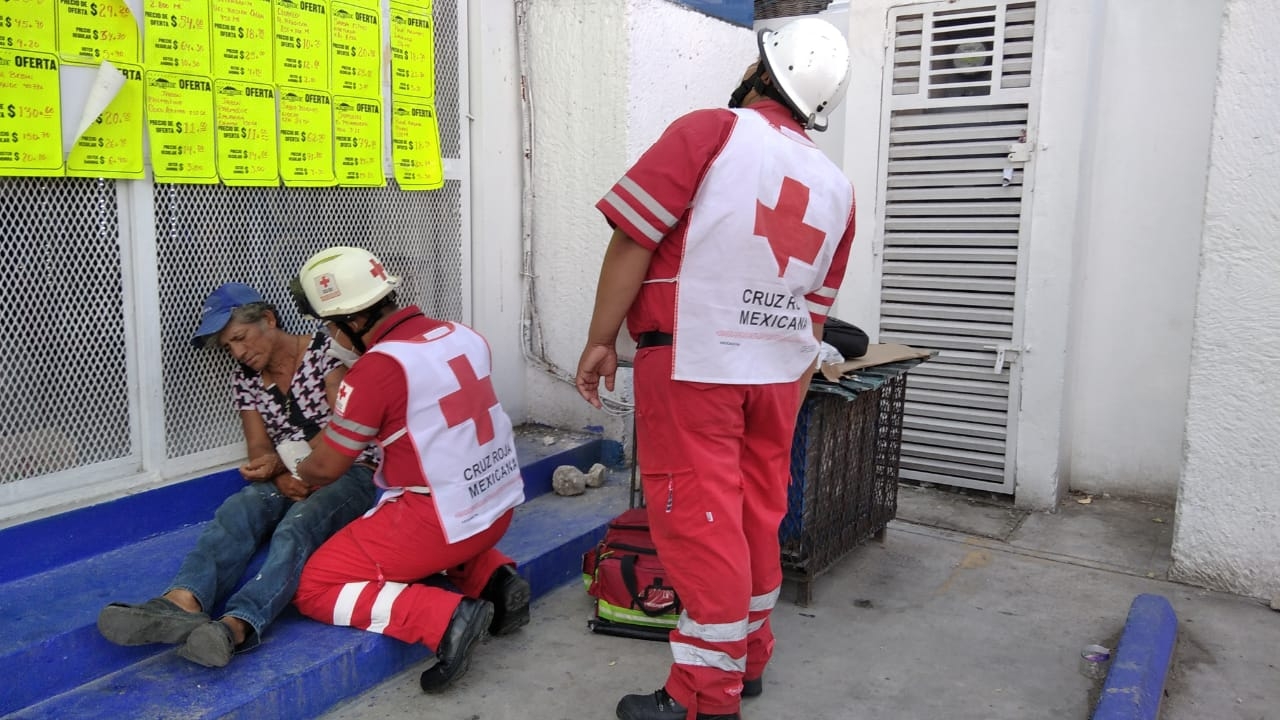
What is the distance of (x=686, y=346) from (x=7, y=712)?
84.9 inches

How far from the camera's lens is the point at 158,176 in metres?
3.73

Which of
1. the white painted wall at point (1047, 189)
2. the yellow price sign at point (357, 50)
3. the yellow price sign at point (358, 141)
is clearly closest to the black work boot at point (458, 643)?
the yellow price sign at point (358, 141)

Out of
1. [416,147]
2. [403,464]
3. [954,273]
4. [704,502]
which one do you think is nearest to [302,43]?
[416,147]

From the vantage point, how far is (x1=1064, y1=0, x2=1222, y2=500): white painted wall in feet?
16.8

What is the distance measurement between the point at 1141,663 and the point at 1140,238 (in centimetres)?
265

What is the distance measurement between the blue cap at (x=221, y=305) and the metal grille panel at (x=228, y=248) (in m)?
0.11

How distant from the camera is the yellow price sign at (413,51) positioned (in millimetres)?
4594

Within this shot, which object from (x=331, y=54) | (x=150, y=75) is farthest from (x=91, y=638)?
(x=331, y=54)

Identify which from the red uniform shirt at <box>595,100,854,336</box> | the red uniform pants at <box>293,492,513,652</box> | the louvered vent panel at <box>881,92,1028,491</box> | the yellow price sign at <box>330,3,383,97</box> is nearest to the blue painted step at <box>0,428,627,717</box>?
the red uniform pants at <box>293,492,513,652</box>

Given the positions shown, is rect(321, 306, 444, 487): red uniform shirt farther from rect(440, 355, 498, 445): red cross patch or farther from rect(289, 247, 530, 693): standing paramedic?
rect(440, 355, 498, 445): red cross patch

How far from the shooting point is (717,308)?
2912 mm

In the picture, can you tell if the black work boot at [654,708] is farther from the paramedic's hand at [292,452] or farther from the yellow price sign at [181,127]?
the yellow price sign at [181,127]

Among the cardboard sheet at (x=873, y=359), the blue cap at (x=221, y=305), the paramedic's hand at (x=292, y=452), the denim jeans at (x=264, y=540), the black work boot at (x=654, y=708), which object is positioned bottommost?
the black work boot at (x=654, y=708)

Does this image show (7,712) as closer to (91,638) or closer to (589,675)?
(91,638)
